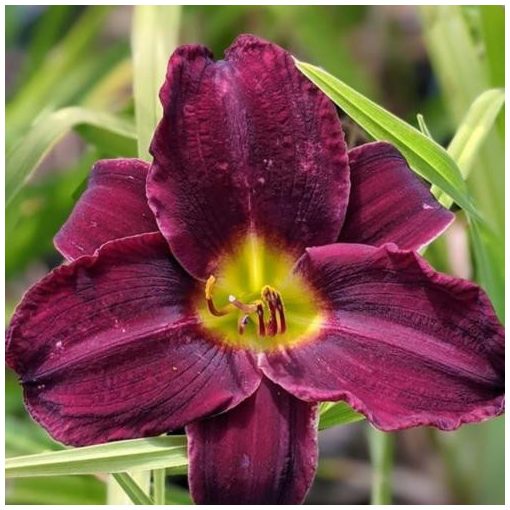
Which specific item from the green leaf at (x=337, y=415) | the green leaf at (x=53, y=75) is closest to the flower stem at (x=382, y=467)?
the green leaf at (x=337, y=415)

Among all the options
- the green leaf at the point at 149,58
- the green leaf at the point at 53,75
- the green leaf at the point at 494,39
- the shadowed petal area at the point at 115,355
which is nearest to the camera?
the shadowed petal area at the point at 115,355

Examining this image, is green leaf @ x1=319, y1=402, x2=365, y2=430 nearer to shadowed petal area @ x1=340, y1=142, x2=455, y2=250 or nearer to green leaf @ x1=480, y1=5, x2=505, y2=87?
shadowed petal area @ x1=340, y1=142, x2=455, y2=250

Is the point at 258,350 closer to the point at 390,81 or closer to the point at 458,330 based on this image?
the point at 458,330

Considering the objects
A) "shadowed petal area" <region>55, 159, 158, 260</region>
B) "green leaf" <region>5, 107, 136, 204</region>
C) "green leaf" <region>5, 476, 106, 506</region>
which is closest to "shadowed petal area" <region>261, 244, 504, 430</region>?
"shadowed petal area" <region>55, 159, 158, 260</region>

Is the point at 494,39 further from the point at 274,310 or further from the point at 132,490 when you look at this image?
the point at 132,490

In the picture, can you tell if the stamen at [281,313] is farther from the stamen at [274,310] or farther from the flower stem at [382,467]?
the flower stem at [382,467]

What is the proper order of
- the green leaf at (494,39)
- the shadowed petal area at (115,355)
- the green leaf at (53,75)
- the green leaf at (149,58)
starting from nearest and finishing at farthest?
1. the shadowed petal area at (115,355)
2. the green leaf at (149,58)
3. the green leaf at (494,39)
4. the green leaf at (53,75)

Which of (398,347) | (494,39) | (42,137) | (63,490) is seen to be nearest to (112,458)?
(398,347)
